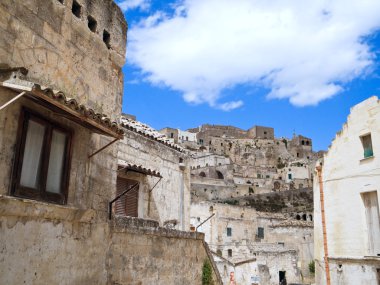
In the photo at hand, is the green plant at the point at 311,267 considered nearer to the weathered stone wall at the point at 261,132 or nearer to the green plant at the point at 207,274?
the green plant at the point at 207,274

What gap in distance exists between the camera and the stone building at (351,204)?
56.2ft

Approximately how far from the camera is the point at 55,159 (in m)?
5.80

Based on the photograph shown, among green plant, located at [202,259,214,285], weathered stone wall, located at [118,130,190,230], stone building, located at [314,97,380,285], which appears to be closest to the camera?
green plant, located at [202,259,214,285]

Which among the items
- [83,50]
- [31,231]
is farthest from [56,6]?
[31,231]

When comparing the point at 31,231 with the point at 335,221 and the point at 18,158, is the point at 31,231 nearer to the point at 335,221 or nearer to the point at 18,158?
the point at 18,158

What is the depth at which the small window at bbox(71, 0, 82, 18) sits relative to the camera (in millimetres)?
6678

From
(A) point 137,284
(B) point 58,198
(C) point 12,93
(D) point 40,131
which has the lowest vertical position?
(A) point 137,284

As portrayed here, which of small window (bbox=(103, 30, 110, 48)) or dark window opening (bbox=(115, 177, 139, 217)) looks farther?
dark window opening (bbox=(115, 177, 139, 217))

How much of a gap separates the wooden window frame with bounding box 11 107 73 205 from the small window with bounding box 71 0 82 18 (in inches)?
85.0

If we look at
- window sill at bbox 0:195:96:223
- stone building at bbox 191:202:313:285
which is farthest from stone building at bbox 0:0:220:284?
stone building at bbox 191:202:313:285

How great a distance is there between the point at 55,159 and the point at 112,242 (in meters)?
2.23

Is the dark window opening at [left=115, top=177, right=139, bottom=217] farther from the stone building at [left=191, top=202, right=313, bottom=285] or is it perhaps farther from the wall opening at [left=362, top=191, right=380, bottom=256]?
the stone building at [left=191, top=202, right=313, bottom=285]

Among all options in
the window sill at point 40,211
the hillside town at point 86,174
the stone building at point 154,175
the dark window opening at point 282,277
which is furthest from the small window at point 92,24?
the dark window opening at point 282,277

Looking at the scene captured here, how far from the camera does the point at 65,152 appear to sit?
601 centimetres
